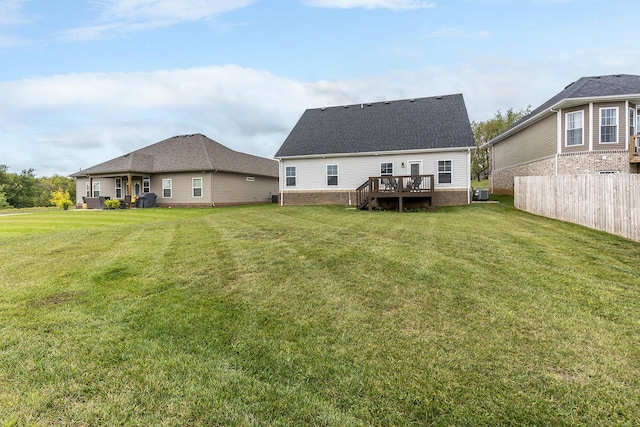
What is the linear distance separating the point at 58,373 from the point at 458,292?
4.24 metres

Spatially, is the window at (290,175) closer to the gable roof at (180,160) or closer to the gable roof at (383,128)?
the gable roof at (383,128)

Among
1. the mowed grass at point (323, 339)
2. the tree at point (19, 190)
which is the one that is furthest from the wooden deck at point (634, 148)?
the tree at point (19, 190)

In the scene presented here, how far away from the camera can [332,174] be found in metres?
19.2

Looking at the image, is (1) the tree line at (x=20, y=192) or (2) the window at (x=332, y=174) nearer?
(2) the window at (x=332, y=174)

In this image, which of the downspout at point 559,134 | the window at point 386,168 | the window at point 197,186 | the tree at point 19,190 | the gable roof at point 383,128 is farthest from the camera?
the tree at point 19,190

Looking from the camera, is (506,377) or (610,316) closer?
(506,377)

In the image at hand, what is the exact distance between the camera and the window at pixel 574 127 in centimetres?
1507

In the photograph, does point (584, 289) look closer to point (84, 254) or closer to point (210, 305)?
point (210, 305)

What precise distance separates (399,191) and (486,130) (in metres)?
30.5

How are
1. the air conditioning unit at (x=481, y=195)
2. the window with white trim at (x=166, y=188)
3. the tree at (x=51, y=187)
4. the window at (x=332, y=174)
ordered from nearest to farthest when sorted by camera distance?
the air conditioning unit at (x=481, y=195) → the window at (x=332, y=174) → the window with white trim at (x=166, y=188) → the tree at (x=51, y=187)

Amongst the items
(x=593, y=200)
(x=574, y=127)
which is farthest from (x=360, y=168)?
(x=593, y=200)

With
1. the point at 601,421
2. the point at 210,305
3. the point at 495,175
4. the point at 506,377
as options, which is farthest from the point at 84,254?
the point at 495,175

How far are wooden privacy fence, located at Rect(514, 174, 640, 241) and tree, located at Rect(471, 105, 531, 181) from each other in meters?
26.4

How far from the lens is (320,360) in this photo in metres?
2.66
